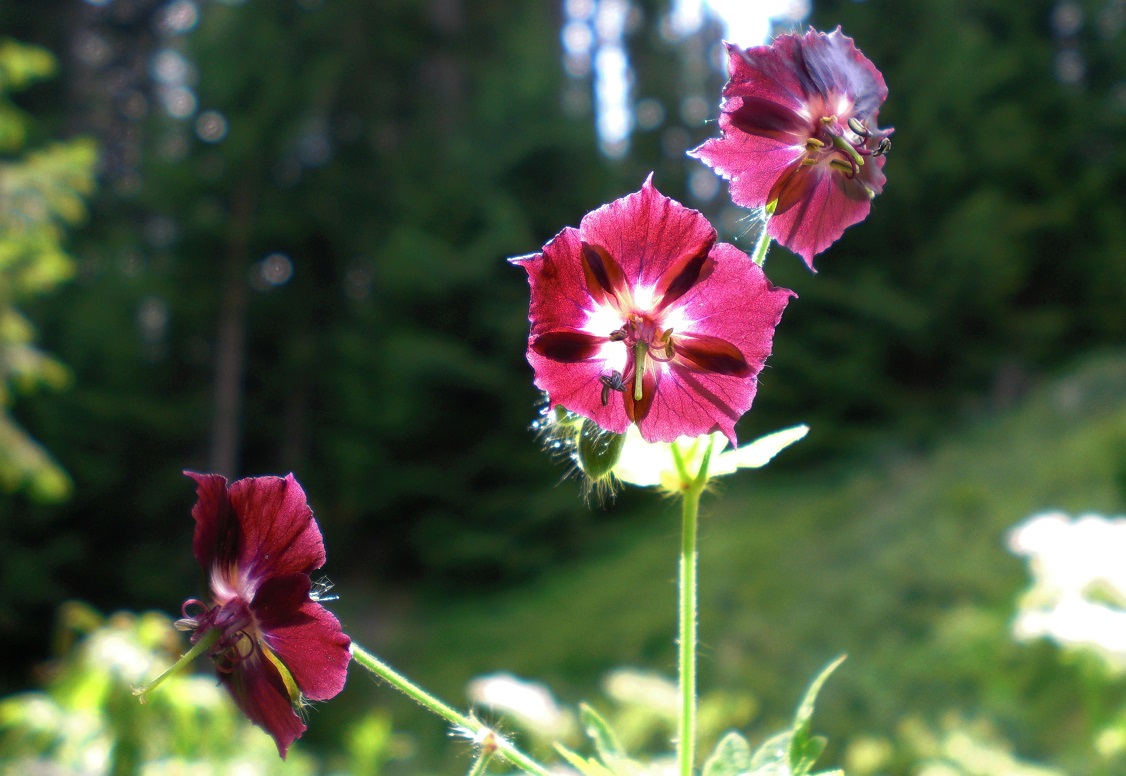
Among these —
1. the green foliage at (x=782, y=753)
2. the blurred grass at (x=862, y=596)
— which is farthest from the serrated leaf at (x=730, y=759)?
the blurred grass at (x=862, y=596)

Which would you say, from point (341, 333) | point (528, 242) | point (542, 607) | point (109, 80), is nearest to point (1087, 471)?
point (542, 607)

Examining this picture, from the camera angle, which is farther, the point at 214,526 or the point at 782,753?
the point at 782,753

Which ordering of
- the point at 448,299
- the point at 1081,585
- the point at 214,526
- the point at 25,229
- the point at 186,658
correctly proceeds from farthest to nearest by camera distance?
1. the point at 448,299
2. the point at 25,229
3. the point at 1081,585
4. the point at 214,526
5. the point at 186,658

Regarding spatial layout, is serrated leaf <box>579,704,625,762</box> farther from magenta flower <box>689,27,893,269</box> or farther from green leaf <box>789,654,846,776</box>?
magenta flower <box>689,27,893,269</box>

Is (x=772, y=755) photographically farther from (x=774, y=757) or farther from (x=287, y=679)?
(x=287, y=679)

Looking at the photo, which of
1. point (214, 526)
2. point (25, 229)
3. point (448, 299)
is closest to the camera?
point (214, 526)

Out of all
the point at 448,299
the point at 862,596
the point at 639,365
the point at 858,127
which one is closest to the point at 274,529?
the point at 639,365

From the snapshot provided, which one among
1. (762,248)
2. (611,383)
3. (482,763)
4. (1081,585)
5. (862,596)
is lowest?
(482,763)

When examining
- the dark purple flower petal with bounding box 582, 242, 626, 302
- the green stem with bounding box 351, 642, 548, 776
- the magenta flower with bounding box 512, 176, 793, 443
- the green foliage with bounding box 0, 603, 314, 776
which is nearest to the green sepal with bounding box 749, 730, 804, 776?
the green stem with bounding box 351, 642, 548, 776
